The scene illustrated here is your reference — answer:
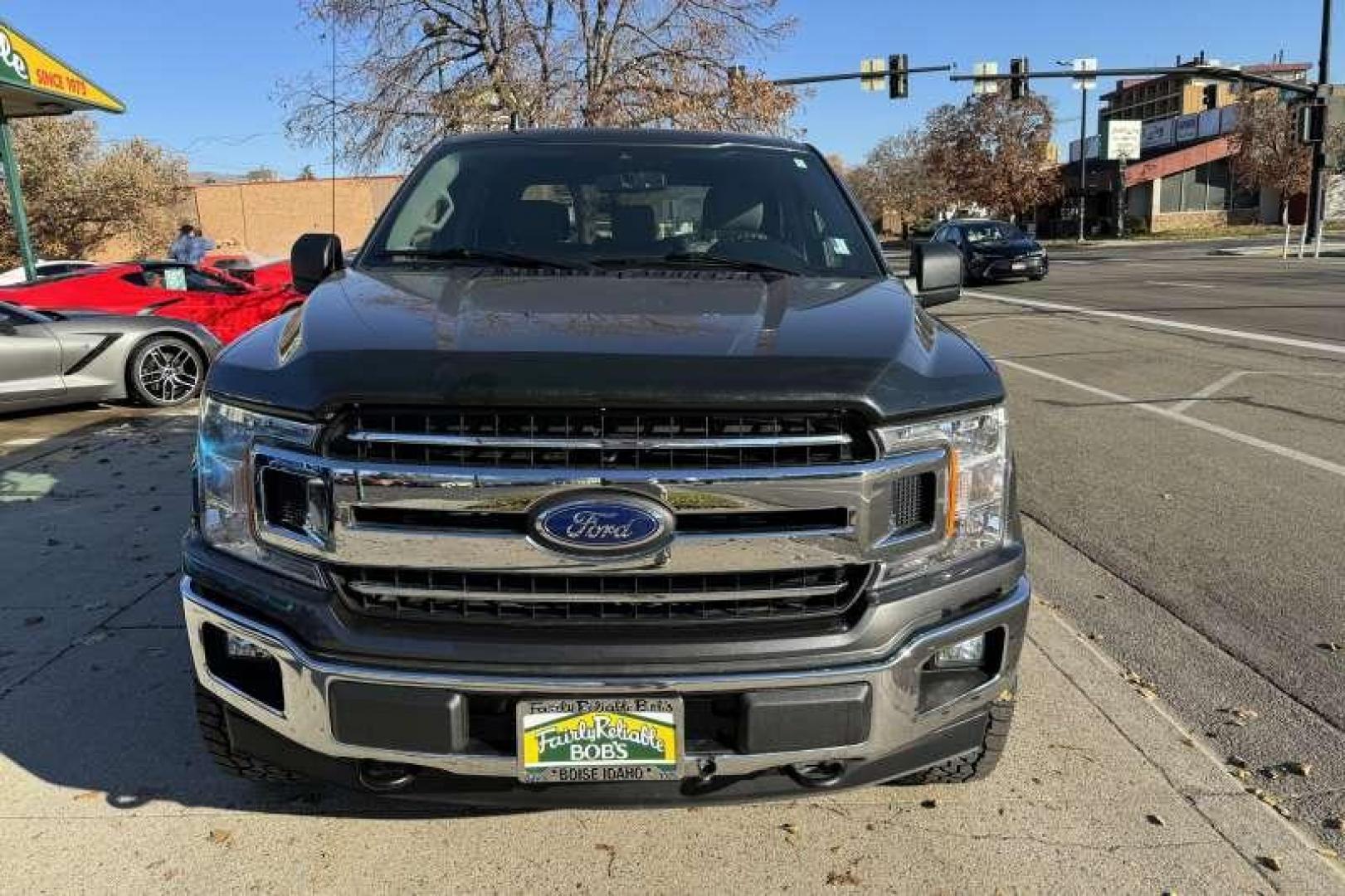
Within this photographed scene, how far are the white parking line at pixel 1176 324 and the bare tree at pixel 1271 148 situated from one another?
3921cm

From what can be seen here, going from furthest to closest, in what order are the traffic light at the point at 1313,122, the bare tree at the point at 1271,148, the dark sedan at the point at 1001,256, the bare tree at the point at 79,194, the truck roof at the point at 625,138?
1. the bare tree at the point at 1271,148
2. the bare tree at the point at 79,194
3. the traffic light at the point at 1313,122
4. the dark sedan at the point at 1001,256
5. the truck roof at the point at 625,138

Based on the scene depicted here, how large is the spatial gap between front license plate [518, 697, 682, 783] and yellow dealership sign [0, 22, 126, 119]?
15.6m

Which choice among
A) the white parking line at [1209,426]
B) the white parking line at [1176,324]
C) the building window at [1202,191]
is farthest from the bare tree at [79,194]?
the building window at [1202,191]

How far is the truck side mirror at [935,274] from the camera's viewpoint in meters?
4.07

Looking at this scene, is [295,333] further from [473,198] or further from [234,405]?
[473,198]

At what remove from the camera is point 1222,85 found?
248 ft

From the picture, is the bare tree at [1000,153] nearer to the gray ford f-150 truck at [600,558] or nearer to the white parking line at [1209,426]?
the white parking line at [1209,426]

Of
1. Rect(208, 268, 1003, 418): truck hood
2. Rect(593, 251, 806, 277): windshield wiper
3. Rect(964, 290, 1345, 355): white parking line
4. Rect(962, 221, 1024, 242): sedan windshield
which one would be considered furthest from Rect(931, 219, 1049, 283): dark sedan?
Rect(208, 268, 1003, 418): truck hood

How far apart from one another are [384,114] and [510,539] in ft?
57.9

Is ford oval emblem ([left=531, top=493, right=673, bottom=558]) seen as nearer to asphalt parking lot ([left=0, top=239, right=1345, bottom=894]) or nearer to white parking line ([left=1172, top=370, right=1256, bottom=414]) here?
asphalt parking lot ([left=0, top=239, right=1345, bottom=894])

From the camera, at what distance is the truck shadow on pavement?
3041 mm

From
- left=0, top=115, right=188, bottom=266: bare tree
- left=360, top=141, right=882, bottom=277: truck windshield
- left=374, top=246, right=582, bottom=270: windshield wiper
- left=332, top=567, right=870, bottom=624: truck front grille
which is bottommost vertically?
left=332, top=567, right=870, bottom=624: truck front grille

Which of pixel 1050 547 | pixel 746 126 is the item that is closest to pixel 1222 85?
pixel 746 126

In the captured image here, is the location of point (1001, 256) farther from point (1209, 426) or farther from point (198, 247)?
point (1209, 426)
